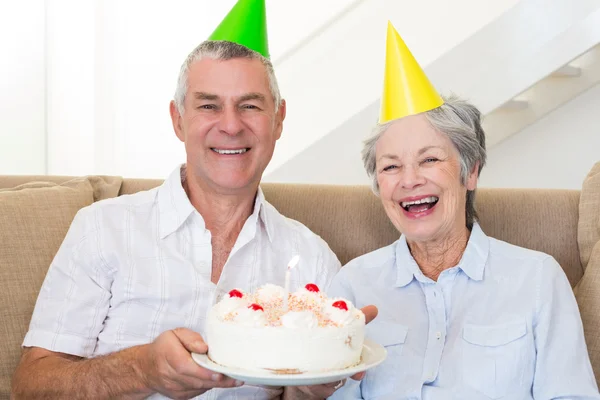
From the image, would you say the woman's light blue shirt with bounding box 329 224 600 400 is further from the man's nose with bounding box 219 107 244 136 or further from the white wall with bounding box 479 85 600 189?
the white wall with bounding box 479 85 600 189

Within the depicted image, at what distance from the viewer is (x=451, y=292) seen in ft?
5.68

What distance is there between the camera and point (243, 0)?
1.91 metres

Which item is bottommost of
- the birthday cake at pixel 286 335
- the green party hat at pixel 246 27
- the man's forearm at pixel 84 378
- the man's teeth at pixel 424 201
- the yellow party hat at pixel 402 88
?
→ the man's forearm at pixel 84 378

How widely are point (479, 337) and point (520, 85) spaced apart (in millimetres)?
2801

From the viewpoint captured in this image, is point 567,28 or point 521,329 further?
point 567,28

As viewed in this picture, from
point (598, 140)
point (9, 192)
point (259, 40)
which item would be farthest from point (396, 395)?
point (598, 140)

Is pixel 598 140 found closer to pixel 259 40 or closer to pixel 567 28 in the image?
pixel 567 28

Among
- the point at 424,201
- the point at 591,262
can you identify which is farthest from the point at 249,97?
the point at 591,262

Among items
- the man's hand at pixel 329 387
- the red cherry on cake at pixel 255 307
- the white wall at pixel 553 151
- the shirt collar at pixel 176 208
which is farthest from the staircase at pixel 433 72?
the red cherry on cake at pixel 255 307

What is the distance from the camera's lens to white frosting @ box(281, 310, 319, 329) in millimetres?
1282

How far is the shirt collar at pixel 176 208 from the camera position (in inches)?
72.5

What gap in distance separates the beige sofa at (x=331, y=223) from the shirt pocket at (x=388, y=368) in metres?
0.46

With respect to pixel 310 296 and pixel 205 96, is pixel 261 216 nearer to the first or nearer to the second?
pixel 205 96

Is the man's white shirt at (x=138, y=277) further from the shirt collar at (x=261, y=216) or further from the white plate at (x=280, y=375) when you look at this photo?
the white plate at (x=280, y=375)
